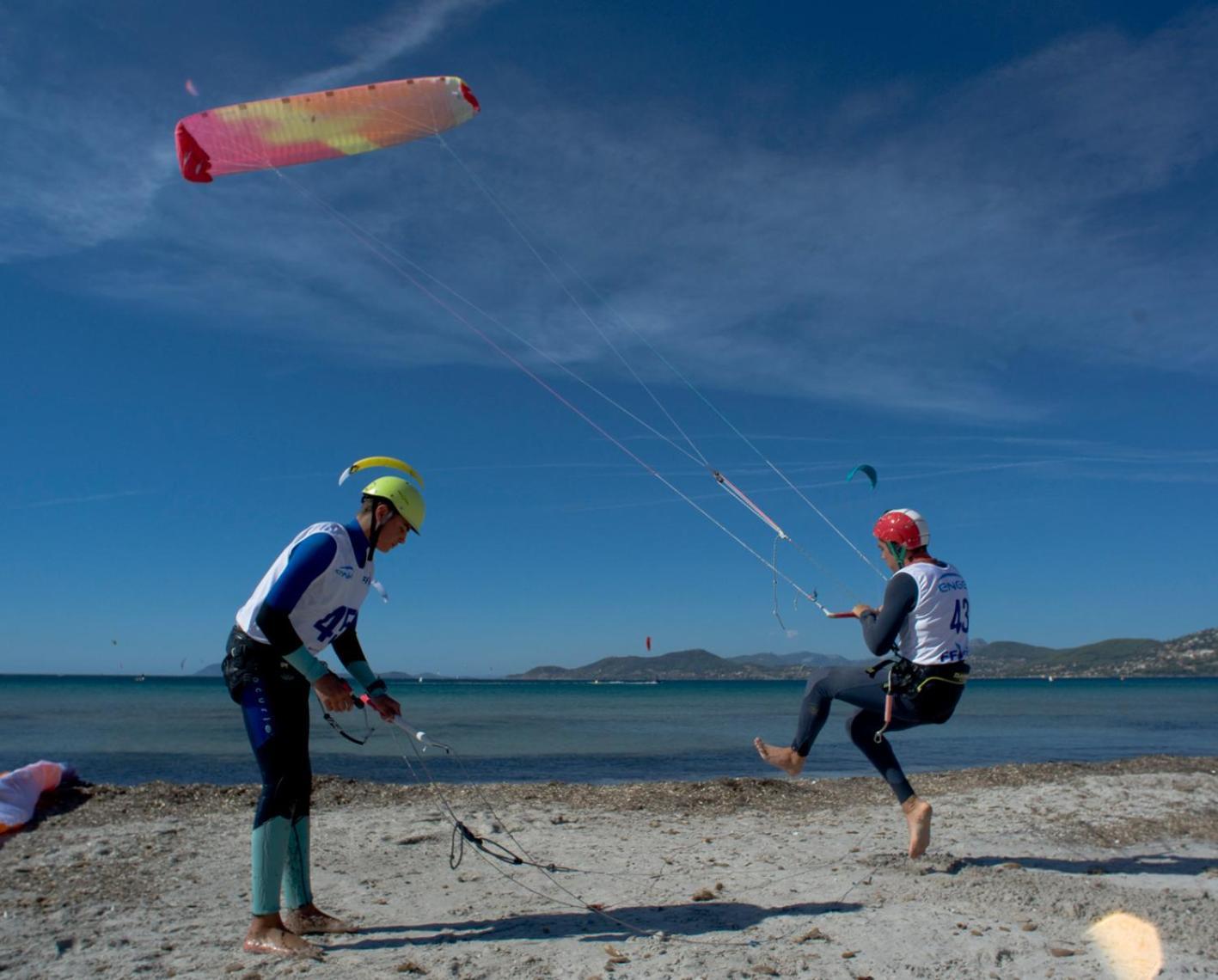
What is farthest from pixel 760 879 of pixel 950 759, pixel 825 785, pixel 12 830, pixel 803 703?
pixel 950 759

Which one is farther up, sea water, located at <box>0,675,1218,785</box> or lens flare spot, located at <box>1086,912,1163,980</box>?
lens flare spot, located at <box>1086,912,1163,980</box>

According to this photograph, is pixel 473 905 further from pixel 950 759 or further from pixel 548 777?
pixel 950 759

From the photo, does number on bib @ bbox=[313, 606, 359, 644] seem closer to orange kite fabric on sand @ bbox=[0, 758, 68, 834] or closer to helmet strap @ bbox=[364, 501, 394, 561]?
helmet strap @ bbox=[364, 501, 394, 561]

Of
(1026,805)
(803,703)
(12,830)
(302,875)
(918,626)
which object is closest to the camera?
(302,875)

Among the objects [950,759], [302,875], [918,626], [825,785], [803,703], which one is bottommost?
[950,759]

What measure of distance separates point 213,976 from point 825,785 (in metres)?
6.83

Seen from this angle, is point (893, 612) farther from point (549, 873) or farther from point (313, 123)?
point (313, 123)

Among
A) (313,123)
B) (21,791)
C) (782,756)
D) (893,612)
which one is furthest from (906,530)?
(21,791)

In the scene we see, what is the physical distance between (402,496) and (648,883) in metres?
2.81

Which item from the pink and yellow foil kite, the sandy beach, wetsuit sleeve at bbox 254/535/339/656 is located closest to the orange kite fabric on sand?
the sandy beach

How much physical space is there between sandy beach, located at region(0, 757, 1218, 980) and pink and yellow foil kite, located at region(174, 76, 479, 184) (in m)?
5.66

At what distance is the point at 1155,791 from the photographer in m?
8.27

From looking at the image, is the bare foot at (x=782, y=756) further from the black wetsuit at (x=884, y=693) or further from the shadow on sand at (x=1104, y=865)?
the shadow on sand at (x=1104, y=865)

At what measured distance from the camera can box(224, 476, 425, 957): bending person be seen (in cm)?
407
